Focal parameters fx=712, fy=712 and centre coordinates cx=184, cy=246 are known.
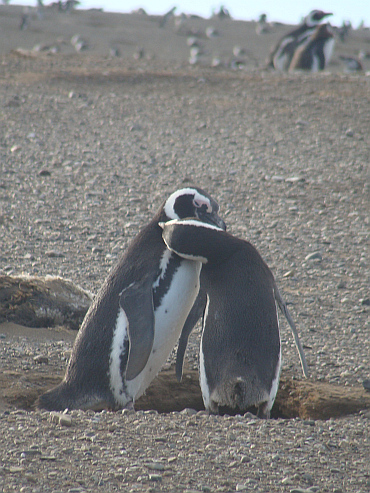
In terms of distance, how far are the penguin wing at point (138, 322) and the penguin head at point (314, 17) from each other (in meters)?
14.1

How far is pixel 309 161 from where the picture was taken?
7207 mm

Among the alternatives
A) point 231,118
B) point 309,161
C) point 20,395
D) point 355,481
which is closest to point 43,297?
point 20,395

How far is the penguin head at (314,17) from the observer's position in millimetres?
15977

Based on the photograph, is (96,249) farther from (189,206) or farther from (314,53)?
(314,53)

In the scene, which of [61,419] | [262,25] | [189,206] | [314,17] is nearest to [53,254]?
[189,206]

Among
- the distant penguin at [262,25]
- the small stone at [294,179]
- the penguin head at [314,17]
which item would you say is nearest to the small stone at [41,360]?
the small stone at [294,179]

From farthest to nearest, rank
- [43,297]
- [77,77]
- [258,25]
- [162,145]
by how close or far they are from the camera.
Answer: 1. [258,25]
2. [77,77]
3. [162,145]
4. [43,297]

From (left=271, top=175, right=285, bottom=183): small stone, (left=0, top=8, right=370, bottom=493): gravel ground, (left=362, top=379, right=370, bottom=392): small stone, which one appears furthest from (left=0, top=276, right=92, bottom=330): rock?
(left=271, top=175, right=285, bottom=183): small stone

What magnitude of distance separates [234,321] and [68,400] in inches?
31.0

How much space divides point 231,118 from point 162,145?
4.48ft

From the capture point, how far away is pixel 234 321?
301 cm

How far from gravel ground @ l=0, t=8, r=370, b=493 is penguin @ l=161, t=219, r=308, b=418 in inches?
9.9

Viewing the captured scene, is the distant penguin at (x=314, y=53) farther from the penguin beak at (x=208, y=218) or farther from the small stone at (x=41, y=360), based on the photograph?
the small stone at (x=41, y=360)

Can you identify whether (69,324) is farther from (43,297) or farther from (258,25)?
(258,25)
